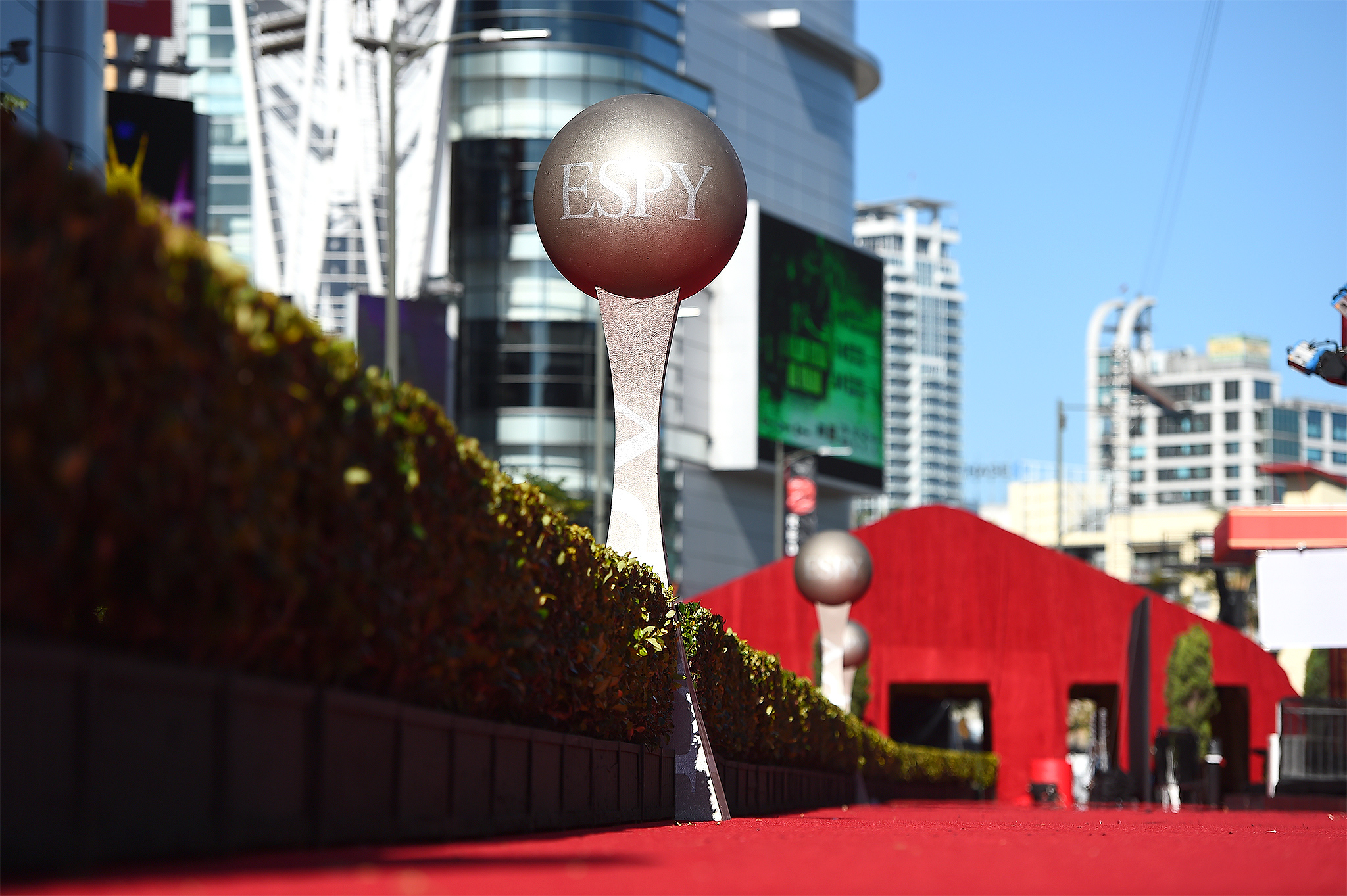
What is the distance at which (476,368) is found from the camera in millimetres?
70562

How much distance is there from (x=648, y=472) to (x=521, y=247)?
5769 centimetres

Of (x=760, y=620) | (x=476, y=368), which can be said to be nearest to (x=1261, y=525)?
(x=760, y=620)

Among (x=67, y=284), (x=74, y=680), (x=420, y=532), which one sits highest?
(x=67, y=284)

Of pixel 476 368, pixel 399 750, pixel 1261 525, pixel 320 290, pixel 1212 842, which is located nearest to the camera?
pixel 399 750

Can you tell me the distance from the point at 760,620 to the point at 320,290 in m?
19.6

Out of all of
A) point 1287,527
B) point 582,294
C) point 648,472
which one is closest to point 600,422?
point 1287,527

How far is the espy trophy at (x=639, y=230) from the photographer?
13617 millimetres

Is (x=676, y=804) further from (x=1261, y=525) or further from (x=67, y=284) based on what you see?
(x=1261, y=525)

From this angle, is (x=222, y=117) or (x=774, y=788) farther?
(x=222, y=117)

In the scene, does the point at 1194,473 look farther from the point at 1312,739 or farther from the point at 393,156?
the point at 393,156

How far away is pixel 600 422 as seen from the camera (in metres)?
38.1

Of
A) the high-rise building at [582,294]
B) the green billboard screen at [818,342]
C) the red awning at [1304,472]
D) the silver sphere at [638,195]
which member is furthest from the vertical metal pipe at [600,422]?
the red awning at [1304,472]

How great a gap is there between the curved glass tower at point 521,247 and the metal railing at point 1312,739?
40871mm

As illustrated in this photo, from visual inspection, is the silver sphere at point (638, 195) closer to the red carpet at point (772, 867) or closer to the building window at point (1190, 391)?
the red carpet at point (772, 867)
